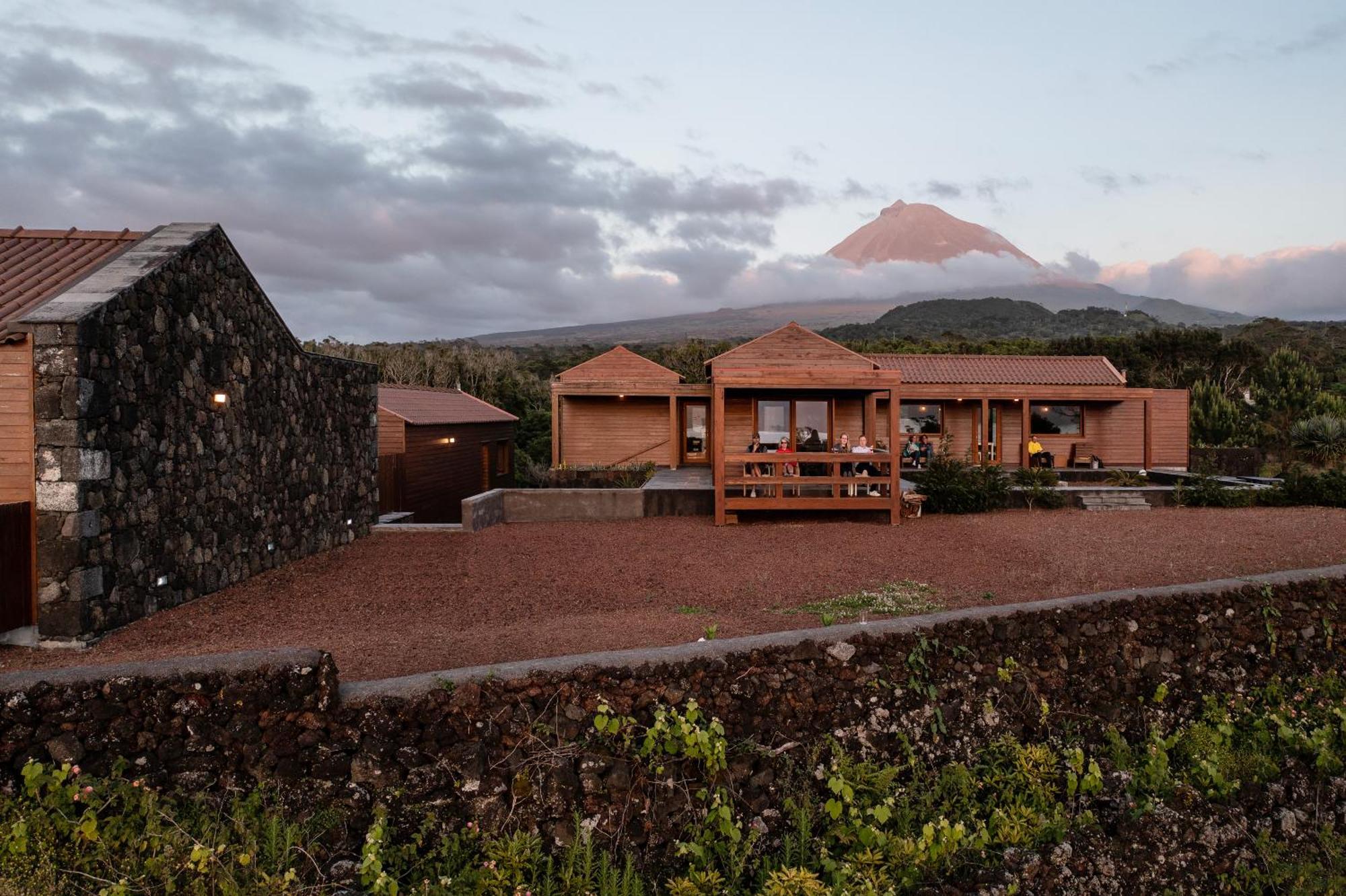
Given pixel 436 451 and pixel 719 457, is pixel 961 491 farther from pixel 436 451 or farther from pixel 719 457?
pixel 436 451

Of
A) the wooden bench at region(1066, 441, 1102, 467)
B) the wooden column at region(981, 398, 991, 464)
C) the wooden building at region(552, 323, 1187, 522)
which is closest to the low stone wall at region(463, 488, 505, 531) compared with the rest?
the wooden building at region(552, 323, 1187, 522)

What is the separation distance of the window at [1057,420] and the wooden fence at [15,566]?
22.9 m

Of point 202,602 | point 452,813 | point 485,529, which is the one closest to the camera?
point 452,813

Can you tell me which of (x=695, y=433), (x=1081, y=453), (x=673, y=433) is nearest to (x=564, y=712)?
(x=673, y=433)

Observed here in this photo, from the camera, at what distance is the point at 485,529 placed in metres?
12.4

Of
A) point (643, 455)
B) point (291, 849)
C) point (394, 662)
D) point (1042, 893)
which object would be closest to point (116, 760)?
point (291, 849)

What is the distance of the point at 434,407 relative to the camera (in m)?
18.8

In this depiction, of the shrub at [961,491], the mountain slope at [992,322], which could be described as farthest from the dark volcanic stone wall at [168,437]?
the mountain slope at [992,322]

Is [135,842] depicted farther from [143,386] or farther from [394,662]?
[143,386]

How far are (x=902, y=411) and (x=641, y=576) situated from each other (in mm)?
15520

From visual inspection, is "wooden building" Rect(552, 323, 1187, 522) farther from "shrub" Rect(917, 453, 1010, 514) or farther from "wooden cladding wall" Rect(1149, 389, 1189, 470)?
"shrub" Rect(917, 453, 1010, 514)

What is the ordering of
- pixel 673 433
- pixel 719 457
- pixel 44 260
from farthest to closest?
pixel 673 433
pixel 719 457
pixel 44 260

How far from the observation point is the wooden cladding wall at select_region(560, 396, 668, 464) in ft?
70.5

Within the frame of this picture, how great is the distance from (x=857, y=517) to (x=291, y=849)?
35.9ft
